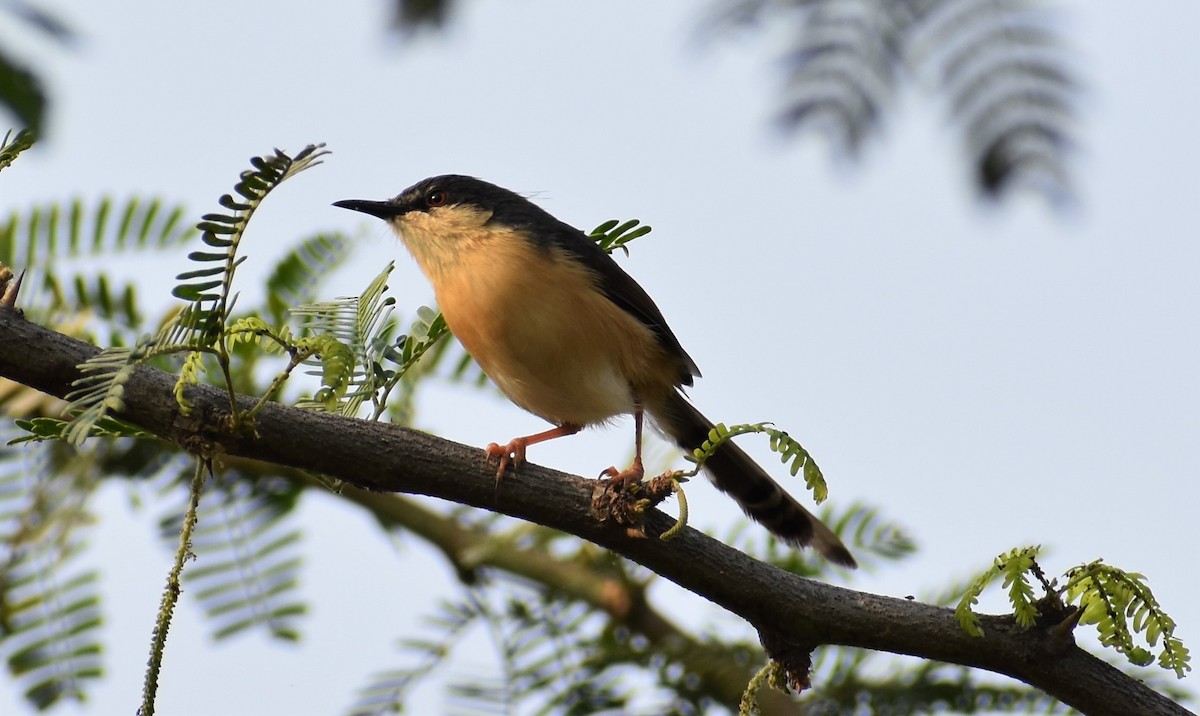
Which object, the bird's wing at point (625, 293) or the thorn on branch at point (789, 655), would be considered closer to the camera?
the thorn on branch at point (789, 655)

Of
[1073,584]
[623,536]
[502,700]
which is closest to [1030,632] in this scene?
[1073,584]

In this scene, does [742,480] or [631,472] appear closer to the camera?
[631,472]

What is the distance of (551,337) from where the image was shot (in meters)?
5.73

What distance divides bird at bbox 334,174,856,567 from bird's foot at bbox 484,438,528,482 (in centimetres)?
110

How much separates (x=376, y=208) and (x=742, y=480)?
99.7 inches

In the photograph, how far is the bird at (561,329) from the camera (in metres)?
5.76

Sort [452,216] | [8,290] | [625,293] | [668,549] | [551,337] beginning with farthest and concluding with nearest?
[452,216]
[625,293]
[551,337]
[668,549]
[8,290]

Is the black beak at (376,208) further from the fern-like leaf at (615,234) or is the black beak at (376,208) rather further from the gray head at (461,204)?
the fern-like leaf at (615,234)

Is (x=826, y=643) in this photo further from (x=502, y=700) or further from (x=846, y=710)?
(x=502, y=700)

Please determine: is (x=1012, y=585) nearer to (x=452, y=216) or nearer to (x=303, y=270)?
(x=303, y=270)

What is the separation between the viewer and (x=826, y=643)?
12.7ft

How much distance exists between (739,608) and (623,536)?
436mm

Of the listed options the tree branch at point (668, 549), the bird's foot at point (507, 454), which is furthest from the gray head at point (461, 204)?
the tree branch at point (668, 549)

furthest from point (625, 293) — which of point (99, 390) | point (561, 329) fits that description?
point (99, 390)
